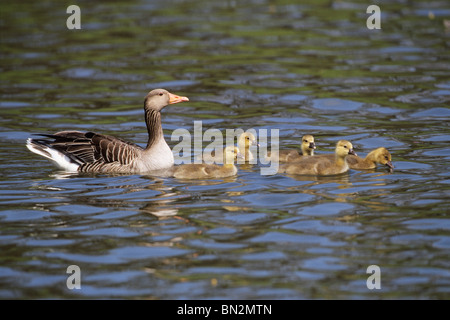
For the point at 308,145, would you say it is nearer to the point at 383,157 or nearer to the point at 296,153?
the point at 296,153

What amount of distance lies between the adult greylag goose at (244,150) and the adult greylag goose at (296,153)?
0.41 m

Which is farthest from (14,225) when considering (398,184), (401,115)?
(401,115)

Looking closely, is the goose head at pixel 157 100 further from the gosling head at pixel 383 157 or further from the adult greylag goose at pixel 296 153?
the gosling head at pixel 383 157

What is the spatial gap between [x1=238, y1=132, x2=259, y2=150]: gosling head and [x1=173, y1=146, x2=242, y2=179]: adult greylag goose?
1.11m

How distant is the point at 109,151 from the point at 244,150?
2488 millimetres

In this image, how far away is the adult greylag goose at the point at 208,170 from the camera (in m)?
13.2

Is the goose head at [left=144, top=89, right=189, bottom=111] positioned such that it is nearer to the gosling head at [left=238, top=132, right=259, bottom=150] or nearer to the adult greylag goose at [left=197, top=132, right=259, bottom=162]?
the adult greylag goose at [left=197, top=132, right=259, bottom=162]

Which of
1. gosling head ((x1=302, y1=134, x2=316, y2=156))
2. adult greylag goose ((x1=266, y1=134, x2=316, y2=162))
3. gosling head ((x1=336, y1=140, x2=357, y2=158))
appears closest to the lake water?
gosling head ((x1=336, y1=140, x2=357, y2=158))

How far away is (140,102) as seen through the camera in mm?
19281

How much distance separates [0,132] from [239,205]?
7.35m

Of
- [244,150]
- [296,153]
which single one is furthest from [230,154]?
[296,153]

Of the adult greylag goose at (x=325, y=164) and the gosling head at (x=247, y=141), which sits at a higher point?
the gosling head at (x=247, y=141)

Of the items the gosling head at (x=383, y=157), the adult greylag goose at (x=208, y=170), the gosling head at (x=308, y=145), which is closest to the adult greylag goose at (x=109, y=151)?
the adult greylag goose at (x=208, y=170)
